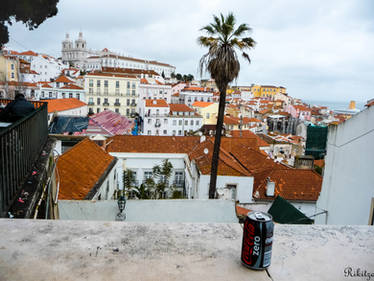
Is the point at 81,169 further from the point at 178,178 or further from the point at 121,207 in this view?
the point at 178,178

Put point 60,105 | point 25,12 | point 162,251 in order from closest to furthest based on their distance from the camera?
point 162,251, point 25,12, point 60,105

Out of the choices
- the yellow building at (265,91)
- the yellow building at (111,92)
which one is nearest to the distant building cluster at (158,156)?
the yellow building at (111,92)

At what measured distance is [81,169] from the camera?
9.25 m

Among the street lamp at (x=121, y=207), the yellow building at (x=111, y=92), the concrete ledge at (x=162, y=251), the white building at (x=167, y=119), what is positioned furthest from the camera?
the yellow building at (x=111, y=92)

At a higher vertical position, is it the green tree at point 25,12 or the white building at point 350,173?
the green tree at point 25,12

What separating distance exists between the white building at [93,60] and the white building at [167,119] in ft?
240

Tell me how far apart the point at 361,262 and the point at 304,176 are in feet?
45.9

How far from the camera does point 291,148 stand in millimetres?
37656

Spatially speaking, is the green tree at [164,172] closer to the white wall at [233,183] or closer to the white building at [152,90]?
the white wall at [233,183]

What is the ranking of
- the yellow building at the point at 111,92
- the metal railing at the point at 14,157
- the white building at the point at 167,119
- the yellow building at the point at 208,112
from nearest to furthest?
the metal railing at the point at 14,157
the white building at the point at 167,119
the yellow building at the point at 111,92
the yellow building at the point at 208,112

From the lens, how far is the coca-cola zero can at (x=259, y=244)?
1.64 meters

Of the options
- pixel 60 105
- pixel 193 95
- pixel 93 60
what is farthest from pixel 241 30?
pixel 93 60

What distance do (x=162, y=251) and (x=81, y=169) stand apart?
821cm

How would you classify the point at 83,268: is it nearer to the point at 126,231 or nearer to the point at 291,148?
the point at 126,231
